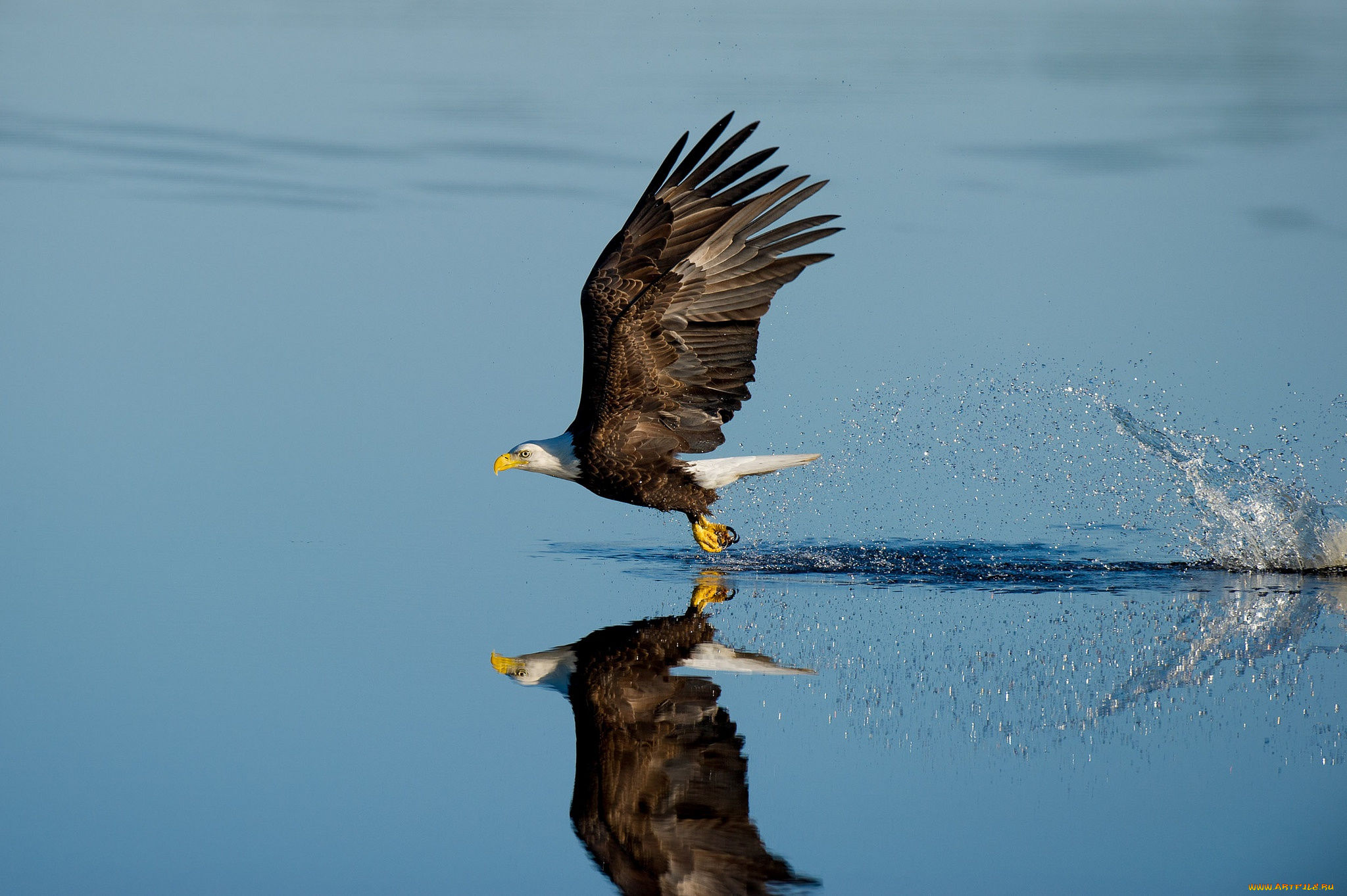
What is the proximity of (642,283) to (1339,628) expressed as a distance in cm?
325

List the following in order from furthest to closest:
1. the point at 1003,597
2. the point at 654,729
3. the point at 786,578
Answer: the point at 786,578 → the point at 1003,597 → the point at 654,729

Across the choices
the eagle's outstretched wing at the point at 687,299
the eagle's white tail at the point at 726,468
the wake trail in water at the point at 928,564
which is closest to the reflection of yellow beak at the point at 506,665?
the wake trail in water at the point at 928,564

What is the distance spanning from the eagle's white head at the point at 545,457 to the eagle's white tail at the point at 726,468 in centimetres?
57

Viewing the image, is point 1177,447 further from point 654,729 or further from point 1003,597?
point 654,729

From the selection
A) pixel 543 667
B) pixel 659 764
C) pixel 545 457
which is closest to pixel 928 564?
pixel 545 457

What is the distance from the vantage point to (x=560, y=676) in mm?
4703

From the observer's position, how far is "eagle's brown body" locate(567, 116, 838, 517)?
22.2 ft

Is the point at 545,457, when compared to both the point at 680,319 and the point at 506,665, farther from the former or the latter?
the point at 506,665

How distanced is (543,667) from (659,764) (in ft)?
3.13

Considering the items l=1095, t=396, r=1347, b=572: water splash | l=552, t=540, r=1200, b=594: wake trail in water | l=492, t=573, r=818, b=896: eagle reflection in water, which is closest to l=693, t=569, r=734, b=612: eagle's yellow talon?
l=552, t=540, r=1200, b=594: wake trail in water

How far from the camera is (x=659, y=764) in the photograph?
395cm

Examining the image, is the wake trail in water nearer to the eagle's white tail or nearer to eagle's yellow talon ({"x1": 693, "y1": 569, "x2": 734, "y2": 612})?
eagle's yellow talon ({"x1": 693, "y1": 569, "x2": 734, "y2": 612})

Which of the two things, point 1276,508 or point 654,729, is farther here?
point 1276,508

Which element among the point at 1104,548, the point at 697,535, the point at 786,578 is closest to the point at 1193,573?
the point at 1104,548
